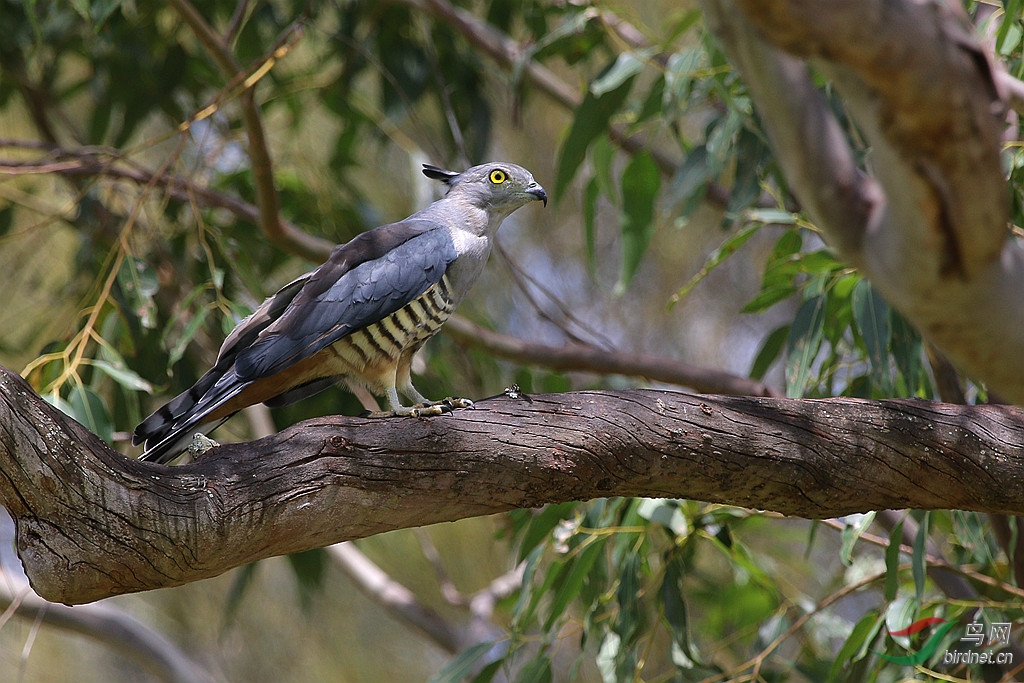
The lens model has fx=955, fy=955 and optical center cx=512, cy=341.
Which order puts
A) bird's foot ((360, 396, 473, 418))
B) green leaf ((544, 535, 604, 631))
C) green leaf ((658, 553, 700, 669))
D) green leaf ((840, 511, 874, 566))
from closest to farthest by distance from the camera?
bird's foot ((360, 396, 473, 418)) < green leaf ((840, 511, 874, 566)) < green leaf ((544, 535, 604, 631)) < green leaf ((658, 553, 700, 669))

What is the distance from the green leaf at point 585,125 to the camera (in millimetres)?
4062

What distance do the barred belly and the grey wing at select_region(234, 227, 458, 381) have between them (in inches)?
1.3

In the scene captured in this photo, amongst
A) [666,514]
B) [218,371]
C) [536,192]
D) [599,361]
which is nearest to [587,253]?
[599,361]

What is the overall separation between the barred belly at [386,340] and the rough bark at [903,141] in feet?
6.15

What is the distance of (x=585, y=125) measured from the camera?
4.09m

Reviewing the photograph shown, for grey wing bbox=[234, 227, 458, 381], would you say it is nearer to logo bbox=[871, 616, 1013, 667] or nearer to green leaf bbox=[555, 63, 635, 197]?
green leaf bbox=[555, 63, 635, 197]

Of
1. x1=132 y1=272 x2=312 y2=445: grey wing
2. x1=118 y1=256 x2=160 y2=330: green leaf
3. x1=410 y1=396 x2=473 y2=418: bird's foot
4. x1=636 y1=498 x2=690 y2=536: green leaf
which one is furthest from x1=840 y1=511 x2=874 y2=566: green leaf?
x1=118 y1=256 x2=160 y2=330: green leaf

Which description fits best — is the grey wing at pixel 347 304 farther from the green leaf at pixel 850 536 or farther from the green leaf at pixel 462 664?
the green leaf at pixel 850 536

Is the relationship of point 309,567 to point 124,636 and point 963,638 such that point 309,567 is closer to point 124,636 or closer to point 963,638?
point 124,636

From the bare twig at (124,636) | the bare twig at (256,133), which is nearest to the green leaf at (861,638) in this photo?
the bare twig at (256,133)

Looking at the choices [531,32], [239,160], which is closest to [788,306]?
[531,32]

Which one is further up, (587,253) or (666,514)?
(587,253)

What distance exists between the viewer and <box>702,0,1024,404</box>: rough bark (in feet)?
3.72

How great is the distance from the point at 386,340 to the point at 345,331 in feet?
0.47
